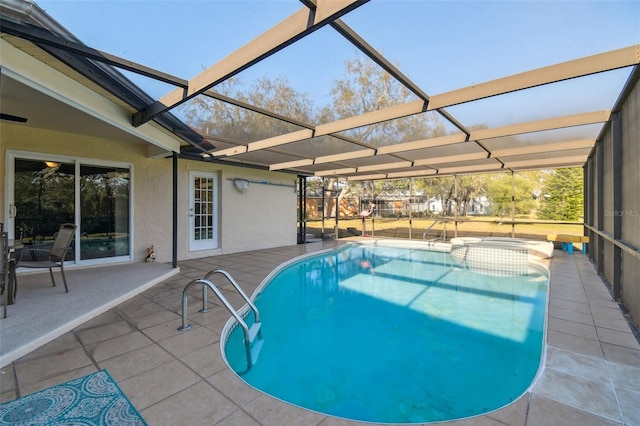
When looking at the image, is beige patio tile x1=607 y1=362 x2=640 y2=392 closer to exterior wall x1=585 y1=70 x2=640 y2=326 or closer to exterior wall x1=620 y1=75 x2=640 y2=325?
exterior wall x1=585 y1=70 x2=640 y2=326

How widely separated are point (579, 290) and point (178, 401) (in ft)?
20.8

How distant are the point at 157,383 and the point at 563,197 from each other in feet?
73.5

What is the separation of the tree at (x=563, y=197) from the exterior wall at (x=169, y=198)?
16581 mm

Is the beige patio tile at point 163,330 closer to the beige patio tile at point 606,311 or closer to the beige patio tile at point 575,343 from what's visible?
the beige patio tile at point 575,343

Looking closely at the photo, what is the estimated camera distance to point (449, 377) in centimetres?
317

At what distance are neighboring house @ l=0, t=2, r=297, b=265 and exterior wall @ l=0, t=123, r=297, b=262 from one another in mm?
23

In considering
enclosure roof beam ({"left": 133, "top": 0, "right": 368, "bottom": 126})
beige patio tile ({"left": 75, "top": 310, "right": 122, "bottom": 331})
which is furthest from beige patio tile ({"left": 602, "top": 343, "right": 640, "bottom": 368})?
beige patio tile ({"left": 75, "top": 310, "right": 122, "bottom": 331})

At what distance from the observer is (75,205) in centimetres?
580

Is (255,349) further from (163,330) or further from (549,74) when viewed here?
(549,74)

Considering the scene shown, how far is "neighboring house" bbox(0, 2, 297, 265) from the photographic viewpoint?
9.80 ft

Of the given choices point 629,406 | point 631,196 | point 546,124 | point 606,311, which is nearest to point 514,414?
point 629,406

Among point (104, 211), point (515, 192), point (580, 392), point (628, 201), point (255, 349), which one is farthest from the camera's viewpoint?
point (515, 192)

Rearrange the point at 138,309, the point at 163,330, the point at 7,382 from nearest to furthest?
the point at 7,382 < the point at 163,330 < the point at 138,309

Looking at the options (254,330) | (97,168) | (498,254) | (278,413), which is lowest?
(254,330)
